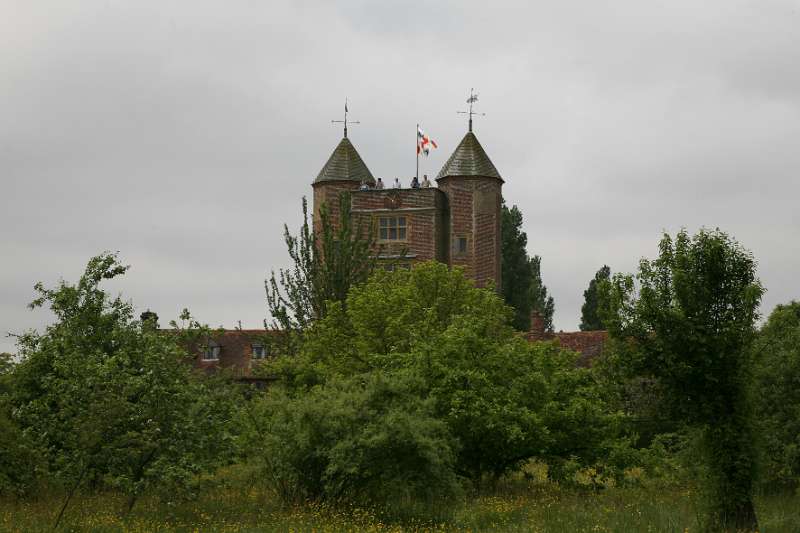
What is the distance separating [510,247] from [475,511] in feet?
148

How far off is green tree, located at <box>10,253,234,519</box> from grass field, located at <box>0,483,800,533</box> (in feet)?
2.86

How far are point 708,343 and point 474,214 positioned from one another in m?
35.5

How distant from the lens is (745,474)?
76.4 feet

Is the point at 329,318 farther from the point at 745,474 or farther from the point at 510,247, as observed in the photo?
the point at 510,247

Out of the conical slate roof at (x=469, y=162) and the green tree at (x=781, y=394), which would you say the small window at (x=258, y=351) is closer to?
the conical slate roof at (x=469, y=162)

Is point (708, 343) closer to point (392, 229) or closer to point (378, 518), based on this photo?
point (378, 518)

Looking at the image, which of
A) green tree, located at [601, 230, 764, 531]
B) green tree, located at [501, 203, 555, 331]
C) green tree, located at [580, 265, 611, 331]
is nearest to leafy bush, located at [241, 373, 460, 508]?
green tree, located at [601, 230, 764, 531]

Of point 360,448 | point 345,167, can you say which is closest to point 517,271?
point 345,167

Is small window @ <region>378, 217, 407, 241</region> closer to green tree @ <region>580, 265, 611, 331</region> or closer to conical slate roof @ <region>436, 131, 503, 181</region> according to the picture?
conical slate roof @ <region>436, 131, 503, 181</region>

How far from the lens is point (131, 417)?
945 inches

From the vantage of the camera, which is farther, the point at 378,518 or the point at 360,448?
the point at 360,448

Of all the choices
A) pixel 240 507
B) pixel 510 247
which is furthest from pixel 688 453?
pixel 510 247

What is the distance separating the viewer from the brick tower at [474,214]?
191 feet

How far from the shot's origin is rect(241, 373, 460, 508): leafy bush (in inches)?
977
